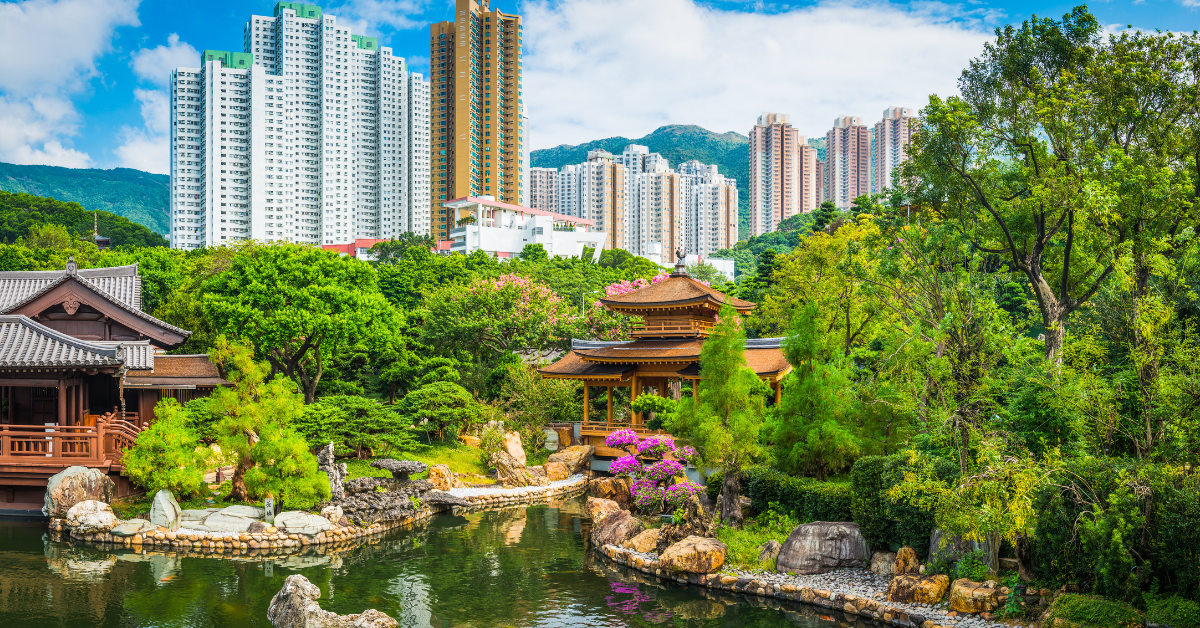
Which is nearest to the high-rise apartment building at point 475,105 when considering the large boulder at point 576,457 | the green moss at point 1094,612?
the large boulder at point 576,457

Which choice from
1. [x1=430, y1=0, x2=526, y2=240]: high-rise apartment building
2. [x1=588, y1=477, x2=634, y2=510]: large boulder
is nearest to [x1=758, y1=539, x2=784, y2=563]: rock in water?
[x1=588, y1=477, x2=634, y2=510]: large boulder

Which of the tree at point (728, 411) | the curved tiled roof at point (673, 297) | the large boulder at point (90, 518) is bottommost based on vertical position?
the large boulder at point (90, 518)

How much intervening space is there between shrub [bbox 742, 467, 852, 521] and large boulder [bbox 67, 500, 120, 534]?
11.6 meters

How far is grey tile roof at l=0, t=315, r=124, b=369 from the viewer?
1512cm

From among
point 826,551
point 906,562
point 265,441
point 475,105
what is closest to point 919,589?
point 906,562

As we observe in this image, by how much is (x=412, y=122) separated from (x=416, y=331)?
185 feet

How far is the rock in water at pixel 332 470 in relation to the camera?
51.9ft

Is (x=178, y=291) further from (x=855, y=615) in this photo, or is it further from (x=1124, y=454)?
(x=1124, y=454)

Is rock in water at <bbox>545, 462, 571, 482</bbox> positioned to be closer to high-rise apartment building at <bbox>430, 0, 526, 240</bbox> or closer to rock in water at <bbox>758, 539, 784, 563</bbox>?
rock in water at <bbox>758, 539, 784, 563</bbox>

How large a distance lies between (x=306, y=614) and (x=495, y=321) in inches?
643

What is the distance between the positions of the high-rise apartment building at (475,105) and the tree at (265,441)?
6142 centimetres

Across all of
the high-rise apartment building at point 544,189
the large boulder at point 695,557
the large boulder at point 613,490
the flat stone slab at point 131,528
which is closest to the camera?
the large boulder at point 695,557

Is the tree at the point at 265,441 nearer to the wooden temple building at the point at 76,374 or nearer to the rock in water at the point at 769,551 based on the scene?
the wooden temple building at the point at 76,374

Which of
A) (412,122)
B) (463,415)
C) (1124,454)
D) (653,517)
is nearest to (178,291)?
(463,415)
